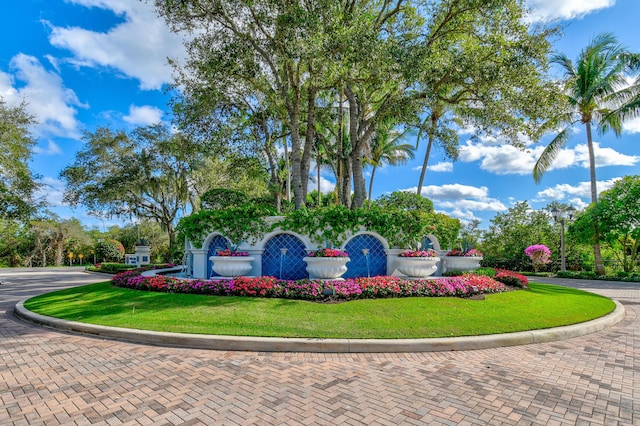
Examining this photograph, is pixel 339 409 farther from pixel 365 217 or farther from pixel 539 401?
pixel 365 217

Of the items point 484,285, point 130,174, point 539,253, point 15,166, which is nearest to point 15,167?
point 15,166

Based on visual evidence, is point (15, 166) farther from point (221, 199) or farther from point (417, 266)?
point (417, 266)

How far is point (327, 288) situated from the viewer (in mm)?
8375

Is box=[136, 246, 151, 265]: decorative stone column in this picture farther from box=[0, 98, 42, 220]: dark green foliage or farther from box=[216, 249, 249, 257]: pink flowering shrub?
box=[216, 249, 249, 257]: pink flowering shrub

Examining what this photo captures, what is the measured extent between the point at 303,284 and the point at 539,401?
18.4 ft

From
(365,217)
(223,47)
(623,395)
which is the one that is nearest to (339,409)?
(623,395)

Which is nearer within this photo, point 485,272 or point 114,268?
point 485,272

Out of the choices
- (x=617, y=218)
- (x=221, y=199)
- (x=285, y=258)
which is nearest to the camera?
(x=285, y=258)

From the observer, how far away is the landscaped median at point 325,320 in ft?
18.4

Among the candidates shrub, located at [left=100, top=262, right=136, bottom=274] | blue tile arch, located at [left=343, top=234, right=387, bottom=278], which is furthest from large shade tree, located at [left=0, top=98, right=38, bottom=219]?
blue tile arch, located at [left=343, top=234, right=387, bottom=278]

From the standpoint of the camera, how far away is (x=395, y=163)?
27.0 meters

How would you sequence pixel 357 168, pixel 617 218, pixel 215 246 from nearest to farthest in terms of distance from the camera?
1. pixel 215 246
2. pixel 357 168
3. pixel 617 218

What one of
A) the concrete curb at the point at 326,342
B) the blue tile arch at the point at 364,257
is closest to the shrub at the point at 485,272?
the blue tile arch at the point at 364,257

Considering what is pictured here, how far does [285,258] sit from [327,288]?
2.34 m
